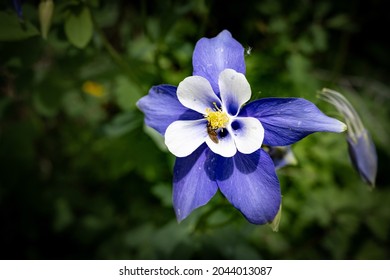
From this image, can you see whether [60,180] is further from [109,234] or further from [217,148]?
[217,148]

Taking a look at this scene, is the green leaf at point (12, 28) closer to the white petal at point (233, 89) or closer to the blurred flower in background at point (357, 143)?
the white petal at point (233, 89)

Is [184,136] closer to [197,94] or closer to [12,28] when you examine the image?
[197,94]

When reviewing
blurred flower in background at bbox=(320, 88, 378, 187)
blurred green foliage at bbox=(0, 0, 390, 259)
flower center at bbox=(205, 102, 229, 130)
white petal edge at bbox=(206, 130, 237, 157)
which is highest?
flower center at bbox=(205, 102, 229, 130)

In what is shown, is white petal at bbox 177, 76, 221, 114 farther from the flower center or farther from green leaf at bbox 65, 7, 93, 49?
green leaf at bbox 65, 7, 93, 49

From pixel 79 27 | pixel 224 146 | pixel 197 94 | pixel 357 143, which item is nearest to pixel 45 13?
pixel 79 27

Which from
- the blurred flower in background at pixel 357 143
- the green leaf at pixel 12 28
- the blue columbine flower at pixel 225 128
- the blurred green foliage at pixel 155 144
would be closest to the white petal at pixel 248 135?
the blue columbine flower at pixel 225 128

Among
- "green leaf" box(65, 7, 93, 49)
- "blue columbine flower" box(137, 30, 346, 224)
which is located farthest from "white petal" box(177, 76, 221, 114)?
"green leaf" box(65, 7, 93, 49)

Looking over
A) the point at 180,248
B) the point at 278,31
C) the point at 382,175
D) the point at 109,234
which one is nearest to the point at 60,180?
the point at 109,234

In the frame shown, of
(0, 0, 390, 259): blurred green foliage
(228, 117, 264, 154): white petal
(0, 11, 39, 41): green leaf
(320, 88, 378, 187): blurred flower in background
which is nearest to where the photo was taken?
(228, 117, 264, 154): white petal
